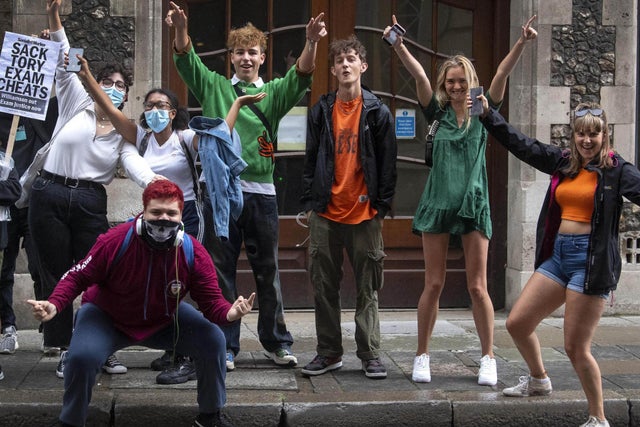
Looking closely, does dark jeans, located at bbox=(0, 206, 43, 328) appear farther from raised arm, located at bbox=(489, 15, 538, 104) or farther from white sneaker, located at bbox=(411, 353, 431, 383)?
raised arm, located at bbox=(489, 15, 538, 104)

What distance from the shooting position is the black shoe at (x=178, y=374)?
616 centimetres

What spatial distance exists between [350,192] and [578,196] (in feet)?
4.80

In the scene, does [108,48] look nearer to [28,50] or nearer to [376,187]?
[28,50]

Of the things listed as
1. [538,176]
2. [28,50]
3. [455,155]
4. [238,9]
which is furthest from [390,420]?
[238,9]

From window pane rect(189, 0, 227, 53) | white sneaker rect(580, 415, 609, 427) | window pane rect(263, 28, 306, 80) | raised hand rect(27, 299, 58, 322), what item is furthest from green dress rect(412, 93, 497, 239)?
window pane rect(189, 0, 227, 53)

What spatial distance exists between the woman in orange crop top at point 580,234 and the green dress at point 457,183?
0.44 metres

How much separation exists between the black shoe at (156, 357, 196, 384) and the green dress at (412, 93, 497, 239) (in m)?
1.65

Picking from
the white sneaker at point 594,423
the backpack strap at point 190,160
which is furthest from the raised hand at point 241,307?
the white sneaker at point 594,423

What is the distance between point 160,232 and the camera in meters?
5.23

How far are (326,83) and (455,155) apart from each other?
2930 mm

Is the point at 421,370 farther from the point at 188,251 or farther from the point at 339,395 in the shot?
the point at 188,251

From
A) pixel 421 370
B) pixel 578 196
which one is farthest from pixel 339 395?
pixel 578 196

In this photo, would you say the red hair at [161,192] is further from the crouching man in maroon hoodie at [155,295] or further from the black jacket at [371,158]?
the black jacket at [371,158]

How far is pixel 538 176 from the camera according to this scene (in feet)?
29.3
